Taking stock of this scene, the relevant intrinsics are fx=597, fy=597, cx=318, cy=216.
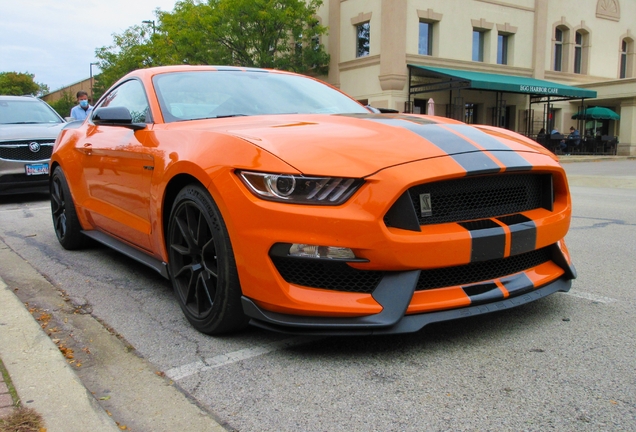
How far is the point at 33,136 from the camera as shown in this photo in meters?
9.25

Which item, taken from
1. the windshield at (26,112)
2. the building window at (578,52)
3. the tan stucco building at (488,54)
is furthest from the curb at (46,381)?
the building window at (578,52)

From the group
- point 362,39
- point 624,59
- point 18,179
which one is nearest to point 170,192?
point 18,179

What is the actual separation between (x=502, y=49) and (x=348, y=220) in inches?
1129

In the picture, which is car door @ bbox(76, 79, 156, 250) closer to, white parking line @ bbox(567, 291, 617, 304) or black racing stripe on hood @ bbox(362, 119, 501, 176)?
black racing stripe on hood @ bbox(362, 119, 501, 176)

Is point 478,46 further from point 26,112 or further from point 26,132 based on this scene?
point 26,132

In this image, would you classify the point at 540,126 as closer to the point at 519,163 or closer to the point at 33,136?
the point at 33,136

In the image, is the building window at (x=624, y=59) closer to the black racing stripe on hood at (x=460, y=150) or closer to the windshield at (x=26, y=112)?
the windshield at (x=26, y=112)

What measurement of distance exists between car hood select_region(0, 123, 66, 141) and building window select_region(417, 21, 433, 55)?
19.3 meters

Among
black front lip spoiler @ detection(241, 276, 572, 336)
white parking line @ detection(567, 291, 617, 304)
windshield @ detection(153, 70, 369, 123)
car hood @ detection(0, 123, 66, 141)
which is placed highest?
windshield @ detection(153, 70, 369, 123)

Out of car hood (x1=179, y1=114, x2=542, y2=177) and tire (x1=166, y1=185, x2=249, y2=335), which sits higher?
car hood (x1=179, y1=114, x2=542, y2=177)

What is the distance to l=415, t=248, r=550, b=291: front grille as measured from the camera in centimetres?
268

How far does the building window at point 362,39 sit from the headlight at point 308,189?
24626 millimetres

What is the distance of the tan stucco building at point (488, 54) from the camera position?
25094mm

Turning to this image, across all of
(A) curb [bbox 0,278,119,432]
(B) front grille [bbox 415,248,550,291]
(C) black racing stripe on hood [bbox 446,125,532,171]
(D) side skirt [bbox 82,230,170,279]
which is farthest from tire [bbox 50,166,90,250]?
(B) front grille [bbox 415,248,550,291]
